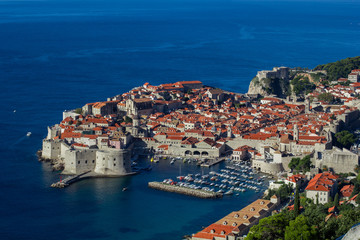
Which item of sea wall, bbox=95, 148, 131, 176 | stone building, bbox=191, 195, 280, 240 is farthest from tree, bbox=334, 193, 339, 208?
sea wall, bbox=95, 148, 131, 176

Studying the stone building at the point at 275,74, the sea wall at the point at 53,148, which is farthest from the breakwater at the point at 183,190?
the stone building at the point at 275,74

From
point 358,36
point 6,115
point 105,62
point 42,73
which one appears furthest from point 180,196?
point 358,36

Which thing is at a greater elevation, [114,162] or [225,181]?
[114,162]

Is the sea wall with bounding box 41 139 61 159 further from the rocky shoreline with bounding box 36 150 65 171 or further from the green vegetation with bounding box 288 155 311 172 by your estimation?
the green vegetation with bounding box 288 155 311 172

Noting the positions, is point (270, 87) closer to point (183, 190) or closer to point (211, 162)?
point (211, 162)

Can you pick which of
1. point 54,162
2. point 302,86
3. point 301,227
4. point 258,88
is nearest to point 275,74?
point 258,88

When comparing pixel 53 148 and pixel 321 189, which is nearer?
pixel 321 189

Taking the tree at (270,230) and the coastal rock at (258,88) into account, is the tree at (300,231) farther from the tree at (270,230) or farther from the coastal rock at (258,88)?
the coastal rock at (258,88)
